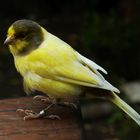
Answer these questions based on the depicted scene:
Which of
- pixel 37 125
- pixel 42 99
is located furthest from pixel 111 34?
pixel 37 125

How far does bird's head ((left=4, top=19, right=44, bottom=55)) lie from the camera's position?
3049 millimetres

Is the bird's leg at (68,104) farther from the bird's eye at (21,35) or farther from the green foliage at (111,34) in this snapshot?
the green foliage at (111,34)

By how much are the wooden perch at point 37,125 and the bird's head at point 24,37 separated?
1.03ft

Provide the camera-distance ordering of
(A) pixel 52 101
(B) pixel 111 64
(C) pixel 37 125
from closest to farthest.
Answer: (C) pixel 37 125 → (A) pixel 52 101 → (B) pixel 111 64

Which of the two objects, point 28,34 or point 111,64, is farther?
point 111,64

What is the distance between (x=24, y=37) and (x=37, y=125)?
1.48 ft

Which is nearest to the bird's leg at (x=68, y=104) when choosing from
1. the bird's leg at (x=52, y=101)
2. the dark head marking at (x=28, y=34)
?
the bird's leg at (x=52, y=101)

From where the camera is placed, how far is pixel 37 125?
3.01 metres

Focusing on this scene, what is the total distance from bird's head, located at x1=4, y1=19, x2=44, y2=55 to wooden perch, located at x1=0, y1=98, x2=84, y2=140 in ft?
1.03

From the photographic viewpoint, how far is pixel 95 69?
10.4ft

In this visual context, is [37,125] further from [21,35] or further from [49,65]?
[21,35]

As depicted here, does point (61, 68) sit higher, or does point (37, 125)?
point (61, 68)

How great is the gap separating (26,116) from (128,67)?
3.93 metres

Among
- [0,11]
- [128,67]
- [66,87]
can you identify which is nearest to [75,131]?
[66,87]
